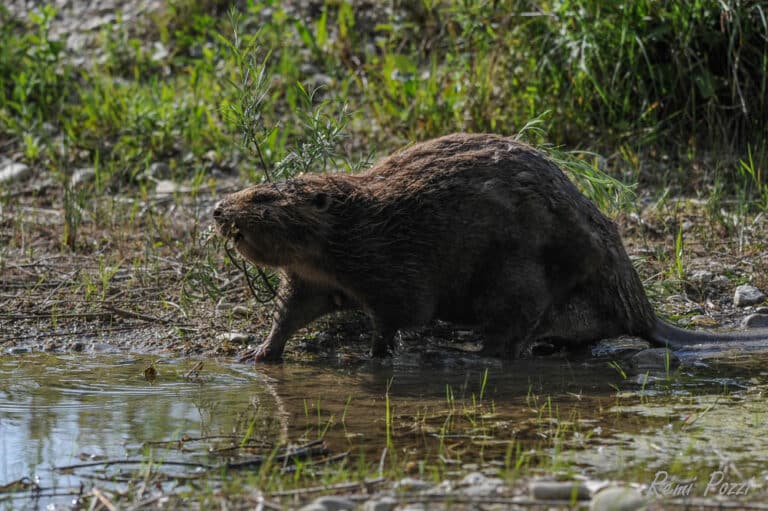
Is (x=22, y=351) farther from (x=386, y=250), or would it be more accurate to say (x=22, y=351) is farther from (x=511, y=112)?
(x=511, y=112)

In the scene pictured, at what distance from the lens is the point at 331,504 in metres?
3.07

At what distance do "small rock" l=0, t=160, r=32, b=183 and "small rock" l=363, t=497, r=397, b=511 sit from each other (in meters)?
6.39

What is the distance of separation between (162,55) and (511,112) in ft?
12.1

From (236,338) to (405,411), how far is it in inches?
66.3

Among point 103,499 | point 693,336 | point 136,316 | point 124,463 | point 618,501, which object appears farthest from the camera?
point 136,316

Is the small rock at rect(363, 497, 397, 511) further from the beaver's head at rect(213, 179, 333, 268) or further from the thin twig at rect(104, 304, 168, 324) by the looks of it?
the thin twig at rect(104, 304, 168, 324)

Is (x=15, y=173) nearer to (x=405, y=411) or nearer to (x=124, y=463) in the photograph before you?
(x=405, y=411)

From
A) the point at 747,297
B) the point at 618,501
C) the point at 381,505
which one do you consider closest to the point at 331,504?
the point at 381,505

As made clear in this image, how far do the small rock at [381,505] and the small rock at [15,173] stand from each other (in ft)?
21.0

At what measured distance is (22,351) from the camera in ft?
19.3

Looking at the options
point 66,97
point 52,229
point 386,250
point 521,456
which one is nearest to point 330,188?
point 386,250

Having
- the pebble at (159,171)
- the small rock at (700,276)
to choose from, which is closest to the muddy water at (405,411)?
the small rock at (700,276)

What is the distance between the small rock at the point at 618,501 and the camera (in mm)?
2931

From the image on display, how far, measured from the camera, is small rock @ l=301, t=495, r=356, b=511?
300cm
